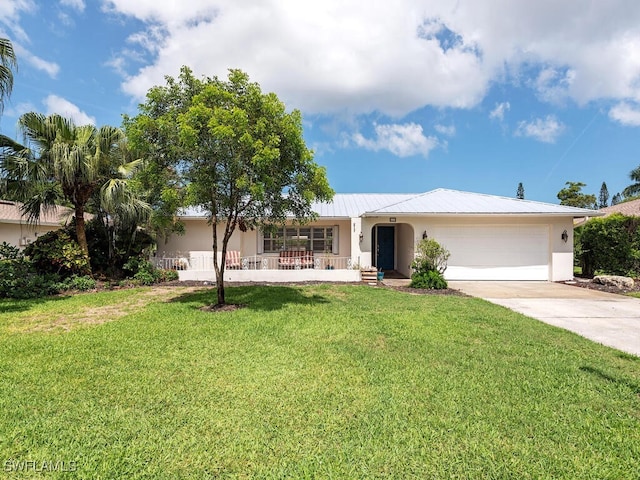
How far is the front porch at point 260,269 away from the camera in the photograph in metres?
13.5

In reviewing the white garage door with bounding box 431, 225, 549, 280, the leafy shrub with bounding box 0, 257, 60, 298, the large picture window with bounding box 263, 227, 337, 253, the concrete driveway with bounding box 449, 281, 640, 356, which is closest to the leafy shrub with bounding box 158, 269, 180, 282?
the leafy shrub with bounding box 0, 257, 60, 298

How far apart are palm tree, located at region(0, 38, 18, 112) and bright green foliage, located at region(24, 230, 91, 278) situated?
517cm

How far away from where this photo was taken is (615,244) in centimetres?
1382

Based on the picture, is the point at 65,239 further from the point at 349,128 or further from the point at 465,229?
the point at 349,128

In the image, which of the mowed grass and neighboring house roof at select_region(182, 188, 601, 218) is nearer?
→ the mowed grass

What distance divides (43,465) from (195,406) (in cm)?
123

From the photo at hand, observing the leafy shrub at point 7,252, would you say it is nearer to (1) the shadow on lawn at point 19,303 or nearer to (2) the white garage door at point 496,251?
(1) the shadow on lawn at point 19,303

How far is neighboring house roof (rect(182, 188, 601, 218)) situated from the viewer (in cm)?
1351

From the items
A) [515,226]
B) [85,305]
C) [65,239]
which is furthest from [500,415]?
[65,239]

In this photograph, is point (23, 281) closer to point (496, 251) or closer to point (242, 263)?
point (242, 263)

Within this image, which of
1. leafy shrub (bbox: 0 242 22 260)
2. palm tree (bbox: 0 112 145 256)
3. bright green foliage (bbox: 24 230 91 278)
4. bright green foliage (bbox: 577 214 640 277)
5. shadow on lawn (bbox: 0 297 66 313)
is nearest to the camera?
shadow on lawn (bbox: 0 297 66 313)

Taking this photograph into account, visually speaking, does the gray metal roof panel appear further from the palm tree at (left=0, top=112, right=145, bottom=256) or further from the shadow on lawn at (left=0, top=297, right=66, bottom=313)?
the shadow on lawn at (left=0, top=297, right=66, bottom=313)

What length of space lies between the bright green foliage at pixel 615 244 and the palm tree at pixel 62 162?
19492 mm

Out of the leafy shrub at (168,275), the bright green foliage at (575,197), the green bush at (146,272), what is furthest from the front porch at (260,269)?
the bright green foliage at (575,197)
